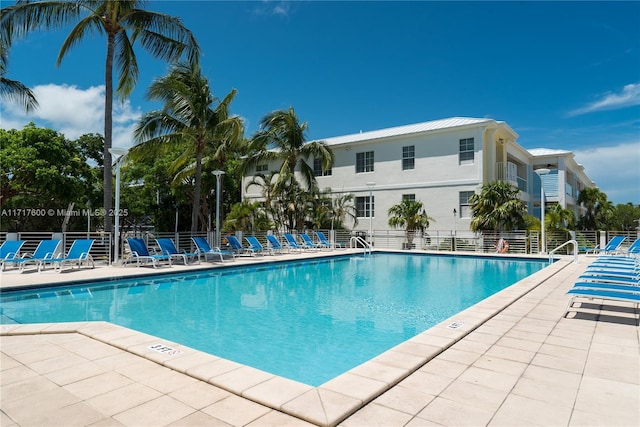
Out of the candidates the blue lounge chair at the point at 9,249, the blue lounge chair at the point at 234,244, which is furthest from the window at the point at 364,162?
the blue lounge chair at the point at 9,249

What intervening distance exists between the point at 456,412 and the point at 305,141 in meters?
22.1

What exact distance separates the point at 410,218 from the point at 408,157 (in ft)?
13.1

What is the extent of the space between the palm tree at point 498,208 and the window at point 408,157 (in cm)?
501

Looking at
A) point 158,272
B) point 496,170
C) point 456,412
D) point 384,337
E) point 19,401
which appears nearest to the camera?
point 456,412

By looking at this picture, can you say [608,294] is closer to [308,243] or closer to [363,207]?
[308,243]

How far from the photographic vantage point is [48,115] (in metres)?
21.3

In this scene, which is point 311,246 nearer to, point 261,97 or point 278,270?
point 278,270

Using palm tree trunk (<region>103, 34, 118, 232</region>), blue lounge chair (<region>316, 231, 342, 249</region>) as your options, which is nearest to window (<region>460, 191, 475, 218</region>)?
blue lounge chair (<region>316, 231, 342, 249</region>)

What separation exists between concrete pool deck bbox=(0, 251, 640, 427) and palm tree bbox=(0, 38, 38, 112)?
15183 millimetres

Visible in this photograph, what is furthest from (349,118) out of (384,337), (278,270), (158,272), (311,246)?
(384,337)

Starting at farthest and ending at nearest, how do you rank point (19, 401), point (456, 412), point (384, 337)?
1. point (384, 337)
2. point (19, 401)
3. point (456, 412)

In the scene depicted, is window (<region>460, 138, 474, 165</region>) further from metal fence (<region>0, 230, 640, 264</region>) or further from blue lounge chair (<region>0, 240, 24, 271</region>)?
blue lounge chair (<region>0, 240, 24, 271</region>)

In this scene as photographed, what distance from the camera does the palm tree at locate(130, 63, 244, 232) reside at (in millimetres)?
16969

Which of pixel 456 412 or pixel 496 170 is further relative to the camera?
pixel 496 170
